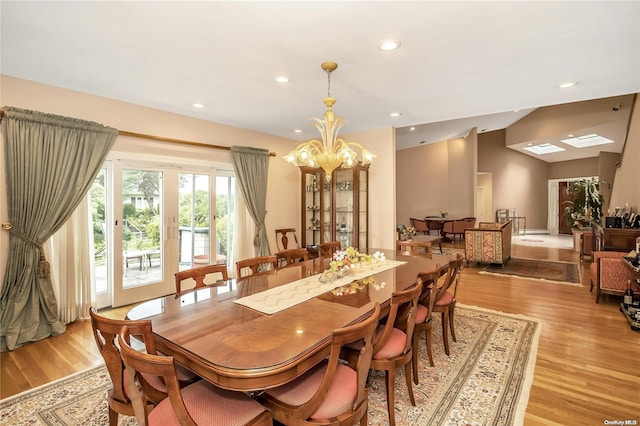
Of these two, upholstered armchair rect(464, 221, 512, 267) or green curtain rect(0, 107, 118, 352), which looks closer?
green curtain rect(0, 107, 118, 352)

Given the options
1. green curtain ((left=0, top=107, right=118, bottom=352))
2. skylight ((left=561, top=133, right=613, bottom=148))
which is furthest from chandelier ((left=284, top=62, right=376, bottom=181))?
skylight ((left=561, top=133, right=613, bottom=148))

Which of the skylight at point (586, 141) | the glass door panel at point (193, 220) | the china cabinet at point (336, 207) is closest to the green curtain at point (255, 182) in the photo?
the glass door panel at point (193, 220)

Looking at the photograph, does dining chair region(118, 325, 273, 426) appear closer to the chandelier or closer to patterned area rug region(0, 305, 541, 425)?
patterned area rug region(0, 305, 541, 425)

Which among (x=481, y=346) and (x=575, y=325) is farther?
(x=575, y=325)

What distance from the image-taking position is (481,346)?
2.97 m

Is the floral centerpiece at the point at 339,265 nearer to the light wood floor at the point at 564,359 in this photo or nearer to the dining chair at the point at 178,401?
the dining chair at the point at 178,401

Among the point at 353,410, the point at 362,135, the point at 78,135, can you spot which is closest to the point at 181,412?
the point at 353,410

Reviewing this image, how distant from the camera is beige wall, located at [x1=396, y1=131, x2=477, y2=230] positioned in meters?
10.5

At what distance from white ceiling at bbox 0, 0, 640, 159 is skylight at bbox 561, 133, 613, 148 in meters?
7.04

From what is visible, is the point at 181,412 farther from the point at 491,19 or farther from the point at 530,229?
the point at 530,229

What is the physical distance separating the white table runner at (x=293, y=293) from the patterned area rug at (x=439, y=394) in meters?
0.82

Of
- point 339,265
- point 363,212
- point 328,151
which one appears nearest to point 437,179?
point 363,212

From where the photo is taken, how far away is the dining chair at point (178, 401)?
3.68 feet

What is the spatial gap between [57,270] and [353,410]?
3620 mm
